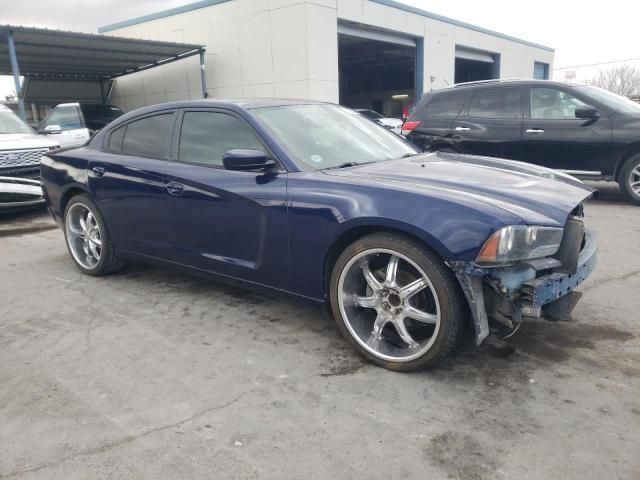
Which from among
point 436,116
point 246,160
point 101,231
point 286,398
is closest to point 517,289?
point 286,398

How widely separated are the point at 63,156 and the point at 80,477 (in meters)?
3.46

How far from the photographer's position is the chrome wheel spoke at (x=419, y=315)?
279 centimetres

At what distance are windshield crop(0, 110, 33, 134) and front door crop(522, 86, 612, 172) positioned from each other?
25.7 feet

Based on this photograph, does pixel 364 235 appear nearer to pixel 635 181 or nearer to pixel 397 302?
pixel 397 302

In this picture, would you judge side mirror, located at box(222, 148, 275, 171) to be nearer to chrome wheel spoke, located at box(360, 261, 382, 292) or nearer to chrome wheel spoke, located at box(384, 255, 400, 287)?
chrome wheel spoke, located at box(360, 261, 382, 292)

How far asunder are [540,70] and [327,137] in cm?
3514

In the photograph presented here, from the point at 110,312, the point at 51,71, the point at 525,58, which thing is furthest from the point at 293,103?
the point at 525,58

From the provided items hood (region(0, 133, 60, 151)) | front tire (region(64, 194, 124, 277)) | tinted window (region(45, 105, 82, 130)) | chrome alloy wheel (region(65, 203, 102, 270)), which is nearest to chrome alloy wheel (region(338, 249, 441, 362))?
front tire (region(64, 194, 124, 277))

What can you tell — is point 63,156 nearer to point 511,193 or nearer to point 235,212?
point 235,212

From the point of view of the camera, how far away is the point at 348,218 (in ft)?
9.67

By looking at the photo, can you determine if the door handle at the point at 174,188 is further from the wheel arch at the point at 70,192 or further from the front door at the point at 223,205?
the wheel arch at the point at 70,192

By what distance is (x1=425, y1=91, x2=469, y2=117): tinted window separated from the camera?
804 cm

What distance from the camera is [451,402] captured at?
2621 mm

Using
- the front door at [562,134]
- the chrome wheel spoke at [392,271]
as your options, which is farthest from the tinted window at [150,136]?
the front door at [562,134]
